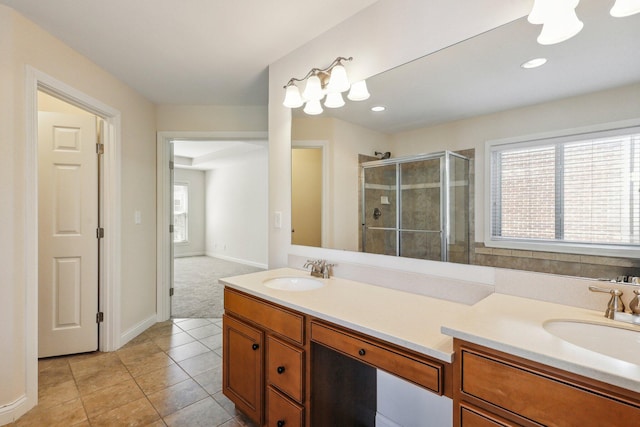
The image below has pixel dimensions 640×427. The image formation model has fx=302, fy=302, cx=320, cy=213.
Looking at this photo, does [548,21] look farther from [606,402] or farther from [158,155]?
[158,155]

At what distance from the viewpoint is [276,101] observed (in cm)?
233

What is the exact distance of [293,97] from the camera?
2.04 m

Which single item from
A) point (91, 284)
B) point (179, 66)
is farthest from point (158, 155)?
point (91, 284)

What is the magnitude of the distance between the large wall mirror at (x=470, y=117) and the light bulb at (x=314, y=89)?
10 cm

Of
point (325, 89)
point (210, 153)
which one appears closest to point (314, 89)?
point (325, 89)

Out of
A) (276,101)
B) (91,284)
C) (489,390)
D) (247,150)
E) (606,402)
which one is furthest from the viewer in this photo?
(247,150)

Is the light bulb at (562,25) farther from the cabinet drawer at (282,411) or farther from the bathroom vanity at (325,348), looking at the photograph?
the cabinet drawer at (282,411)

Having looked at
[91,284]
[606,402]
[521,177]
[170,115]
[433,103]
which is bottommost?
[91,284]

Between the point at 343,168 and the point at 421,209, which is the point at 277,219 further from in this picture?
the point at 421,209

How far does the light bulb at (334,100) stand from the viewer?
1866 mm

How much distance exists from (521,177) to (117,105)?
10.2 feet

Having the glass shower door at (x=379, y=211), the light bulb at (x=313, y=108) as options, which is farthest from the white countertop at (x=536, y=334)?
the light bulb at (x=313, y=108)

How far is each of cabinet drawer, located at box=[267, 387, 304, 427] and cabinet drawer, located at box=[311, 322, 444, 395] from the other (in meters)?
0.36

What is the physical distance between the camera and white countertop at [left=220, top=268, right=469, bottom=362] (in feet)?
3.20
